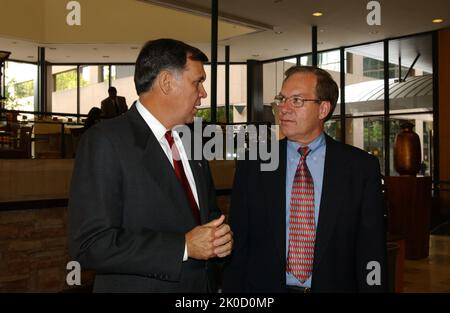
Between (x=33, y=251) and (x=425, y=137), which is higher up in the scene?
(x=425, y=137)

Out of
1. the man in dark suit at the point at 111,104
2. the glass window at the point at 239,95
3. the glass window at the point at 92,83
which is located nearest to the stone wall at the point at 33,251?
the man in dark suit at the point at 111,104

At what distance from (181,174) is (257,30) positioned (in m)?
→ 10.7

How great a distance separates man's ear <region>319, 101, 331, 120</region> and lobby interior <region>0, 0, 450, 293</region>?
11.8 ft

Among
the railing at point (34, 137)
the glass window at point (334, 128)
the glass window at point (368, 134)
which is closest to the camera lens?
the railing at point (34, 137)

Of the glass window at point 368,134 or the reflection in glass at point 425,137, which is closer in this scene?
the reflection in glass at point 425,137

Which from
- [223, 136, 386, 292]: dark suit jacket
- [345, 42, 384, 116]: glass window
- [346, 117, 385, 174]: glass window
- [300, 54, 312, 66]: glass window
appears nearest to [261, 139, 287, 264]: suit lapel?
[223, 136, 386, 292]: dark suit jacket

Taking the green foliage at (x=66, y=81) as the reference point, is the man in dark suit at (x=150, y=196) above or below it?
below

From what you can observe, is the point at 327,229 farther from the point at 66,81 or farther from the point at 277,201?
the point at 66,81

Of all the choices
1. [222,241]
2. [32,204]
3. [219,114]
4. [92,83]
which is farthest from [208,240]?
[92,83]

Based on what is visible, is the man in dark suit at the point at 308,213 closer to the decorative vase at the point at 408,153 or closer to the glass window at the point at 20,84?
the decorative vase at the point at 408,153

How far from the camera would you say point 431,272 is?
19.1ft

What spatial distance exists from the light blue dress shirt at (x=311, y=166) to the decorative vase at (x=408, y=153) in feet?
17.6

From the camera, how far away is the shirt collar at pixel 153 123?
62.9 inches

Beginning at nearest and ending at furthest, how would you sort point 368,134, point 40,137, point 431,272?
1. point 431,272
2. point 40,137
3. point 368,134
